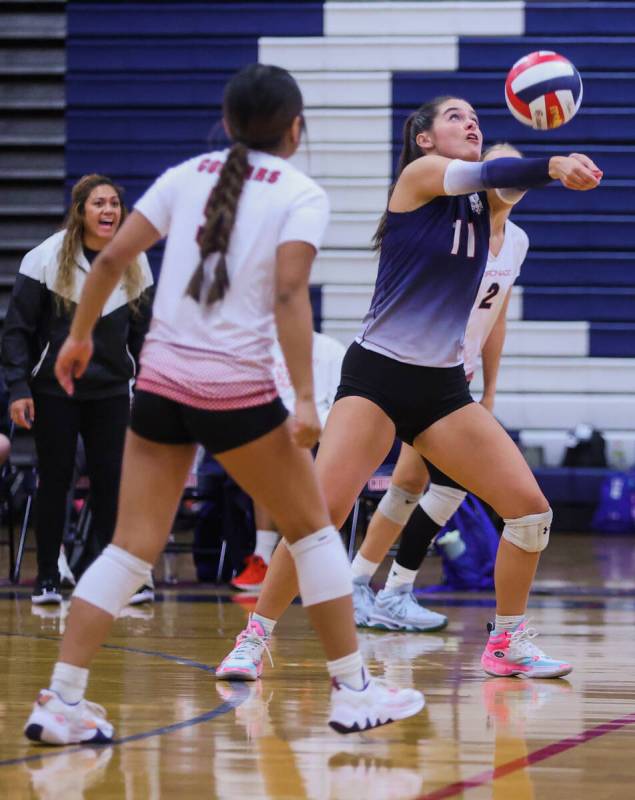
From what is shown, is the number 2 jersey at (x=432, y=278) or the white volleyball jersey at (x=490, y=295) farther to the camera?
the white volleyball jersey at (x=490, y=295)

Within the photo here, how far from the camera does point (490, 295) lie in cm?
508

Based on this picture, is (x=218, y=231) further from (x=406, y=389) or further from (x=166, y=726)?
(x=166, y=726)

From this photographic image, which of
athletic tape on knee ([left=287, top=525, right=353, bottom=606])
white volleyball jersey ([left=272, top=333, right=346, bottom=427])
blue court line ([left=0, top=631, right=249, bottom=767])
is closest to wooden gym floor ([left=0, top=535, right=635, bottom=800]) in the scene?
blue court line ([left=0, top=631, right=249, bottom=767])

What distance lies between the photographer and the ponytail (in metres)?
3.03

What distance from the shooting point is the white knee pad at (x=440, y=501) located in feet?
17.8

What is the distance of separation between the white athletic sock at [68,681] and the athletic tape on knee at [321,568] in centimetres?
53

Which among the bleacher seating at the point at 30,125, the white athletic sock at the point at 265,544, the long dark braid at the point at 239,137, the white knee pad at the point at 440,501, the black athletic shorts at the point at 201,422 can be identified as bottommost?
the white athletic sock at the point at 265,544

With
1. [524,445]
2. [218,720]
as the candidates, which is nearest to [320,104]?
[524,445]

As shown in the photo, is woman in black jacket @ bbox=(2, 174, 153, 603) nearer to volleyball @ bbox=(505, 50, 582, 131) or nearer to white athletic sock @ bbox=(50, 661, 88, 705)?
volleyball @ bbox=(505, 50, 582, 131)

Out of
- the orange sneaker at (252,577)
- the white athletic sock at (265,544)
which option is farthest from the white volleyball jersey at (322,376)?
the orange sneaker at (252,577)

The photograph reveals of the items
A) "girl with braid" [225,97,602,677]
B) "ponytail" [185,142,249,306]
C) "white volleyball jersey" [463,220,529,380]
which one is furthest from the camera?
"white volleyball jersey" [463,220,529,380]

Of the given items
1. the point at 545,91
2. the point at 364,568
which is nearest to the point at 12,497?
the point at 364,568

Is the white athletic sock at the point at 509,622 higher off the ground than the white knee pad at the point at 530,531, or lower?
lower

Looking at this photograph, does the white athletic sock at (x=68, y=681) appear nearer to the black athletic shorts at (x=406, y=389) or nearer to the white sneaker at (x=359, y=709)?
the white sneaker at (x=359, y=709)
